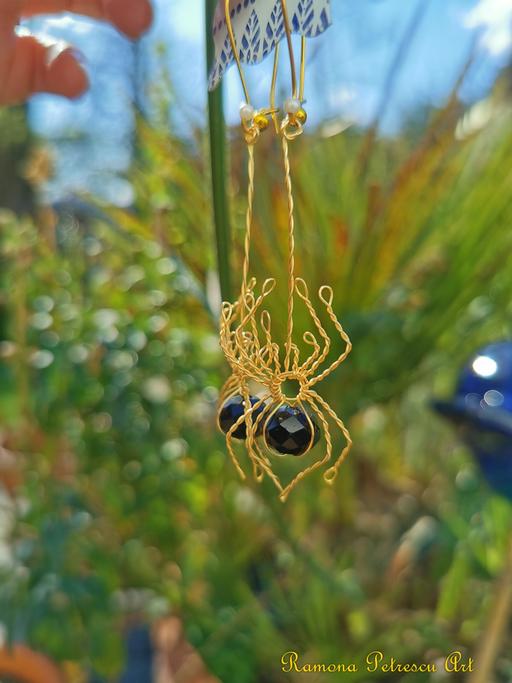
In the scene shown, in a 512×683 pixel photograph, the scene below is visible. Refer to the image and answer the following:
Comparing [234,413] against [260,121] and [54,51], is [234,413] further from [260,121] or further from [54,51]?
[54,51]

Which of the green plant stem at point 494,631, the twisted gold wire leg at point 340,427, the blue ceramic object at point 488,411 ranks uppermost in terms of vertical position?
the twisted gold wire leg at point 340,427

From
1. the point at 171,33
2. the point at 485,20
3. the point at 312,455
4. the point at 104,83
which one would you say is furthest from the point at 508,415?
the point at 104,83

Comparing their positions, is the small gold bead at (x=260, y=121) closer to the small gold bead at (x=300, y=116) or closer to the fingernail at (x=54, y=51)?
the small gold bead at (x=300, y=116)

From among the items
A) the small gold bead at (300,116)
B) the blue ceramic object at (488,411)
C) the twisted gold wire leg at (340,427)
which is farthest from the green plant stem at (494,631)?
the small gold bead at (300,116)

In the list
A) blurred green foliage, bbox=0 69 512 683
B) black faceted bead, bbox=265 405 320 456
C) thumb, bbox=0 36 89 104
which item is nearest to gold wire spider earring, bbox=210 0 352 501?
black faceted bead, bbox=265 405 320 456

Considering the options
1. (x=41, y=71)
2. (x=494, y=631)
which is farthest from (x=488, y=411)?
(x=41, y=71)

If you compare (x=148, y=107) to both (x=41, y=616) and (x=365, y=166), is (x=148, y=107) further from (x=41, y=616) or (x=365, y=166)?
(x=41, y=616)
